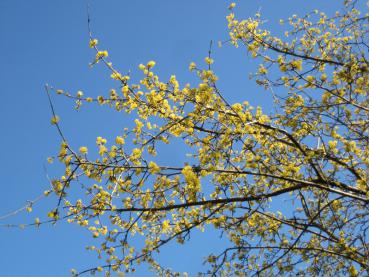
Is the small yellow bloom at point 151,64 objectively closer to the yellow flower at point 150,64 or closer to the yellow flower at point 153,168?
the yellow flower at point 150,64

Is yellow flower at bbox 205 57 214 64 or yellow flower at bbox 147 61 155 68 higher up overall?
yellow flower at bbox 147 61 155 68

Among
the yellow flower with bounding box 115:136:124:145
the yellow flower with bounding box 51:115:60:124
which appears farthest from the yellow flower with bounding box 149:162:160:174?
the yellow flower with bounding box 51:115:60:124

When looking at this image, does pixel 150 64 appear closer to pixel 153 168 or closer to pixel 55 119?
pixel 153 168

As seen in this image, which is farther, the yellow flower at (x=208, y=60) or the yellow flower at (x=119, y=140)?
the yellow flower at (x=208, y=60)

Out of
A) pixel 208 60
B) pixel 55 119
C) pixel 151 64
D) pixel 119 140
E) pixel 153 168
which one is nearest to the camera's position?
pixel 55 119

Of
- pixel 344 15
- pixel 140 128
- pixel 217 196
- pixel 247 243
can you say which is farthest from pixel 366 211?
pixel 140 128

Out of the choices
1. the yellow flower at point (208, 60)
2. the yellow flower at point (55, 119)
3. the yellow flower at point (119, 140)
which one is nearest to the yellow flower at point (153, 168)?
the yellow flower at point (119, 140)

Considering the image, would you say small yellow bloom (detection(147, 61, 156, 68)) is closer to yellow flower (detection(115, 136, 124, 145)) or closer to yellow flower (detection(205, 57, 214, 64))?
yellow flower (detection(205, 57, 214, 64))

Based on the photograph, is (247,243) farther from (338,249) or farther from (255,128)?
(255,128)

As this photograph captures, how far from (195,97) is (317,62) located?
7.25 feet

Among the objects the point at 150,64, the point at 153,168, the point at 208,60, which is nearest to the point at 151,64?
the point at 150,64

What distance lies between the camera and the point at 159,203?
472 centimetres

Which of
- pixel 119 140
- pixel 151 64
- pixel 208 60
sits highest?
pixel 151 64

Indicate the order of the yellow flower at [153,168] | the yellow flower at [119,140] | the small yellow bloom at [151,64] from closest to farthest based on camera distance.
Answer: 1. the yellow flower at [153,168]
2. the yellow flower at [119,140]
3. the small yellow bloom at [151,64]
